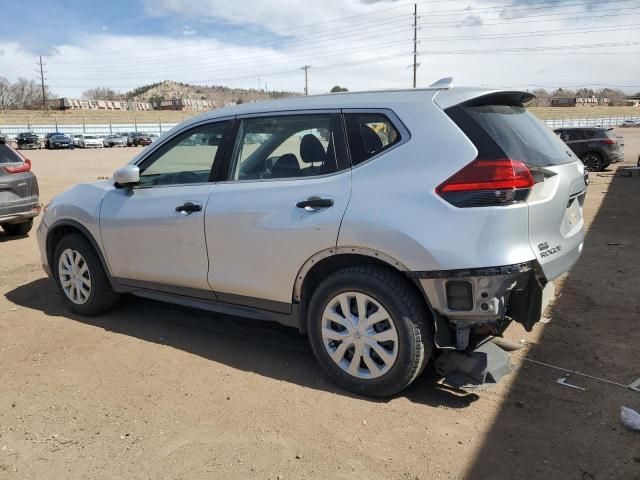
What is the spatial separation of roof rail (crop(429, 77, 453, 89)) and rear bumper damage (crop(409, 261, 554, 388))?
4.04 feet

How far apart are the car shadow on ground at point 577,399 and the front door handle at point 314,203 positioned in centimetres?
161

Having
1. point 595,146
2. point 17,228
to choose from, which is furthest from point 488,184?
point 595,146

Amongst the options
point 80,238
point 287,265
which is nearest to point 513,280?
point 287,265

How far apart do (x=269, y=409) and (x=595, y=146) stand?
1853cm

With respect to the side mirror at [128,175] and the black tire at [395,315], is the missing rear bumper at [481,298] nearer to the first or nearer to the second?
the black tire at [395,315]

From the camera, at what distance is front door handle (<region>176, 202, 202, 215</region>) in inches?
157

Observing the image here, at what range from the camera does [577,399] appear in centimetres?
337

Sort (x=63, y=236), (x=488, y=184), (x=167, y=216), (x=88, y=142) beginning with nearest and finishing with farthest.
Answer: (x=488, y=184)
(x=167, y=216)
(x=63, y=236)
(x=88, y=142)

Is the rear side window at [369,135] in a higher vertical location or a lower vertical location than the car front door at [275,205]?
higher

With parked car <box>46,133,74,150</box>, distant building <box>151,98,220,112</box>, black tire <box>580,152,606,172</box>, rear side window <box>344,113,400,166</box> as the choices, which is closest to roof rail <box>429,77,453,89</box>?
rear side window <box>344,113,400,166</box>

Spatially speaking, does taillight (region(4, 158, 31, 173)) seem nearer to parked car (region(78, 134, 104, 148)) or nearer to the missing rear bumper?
the missing rear bumper

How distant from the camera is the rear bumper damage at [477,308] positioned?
3.01 metres

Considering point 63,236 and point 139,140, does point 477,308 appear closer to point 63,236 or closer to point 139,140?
point 63,236

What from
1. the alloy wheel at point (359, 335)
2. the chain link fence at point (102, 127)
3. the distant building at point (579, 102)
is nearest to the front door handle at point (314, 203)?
the alloy wheel at point (359, 335)
